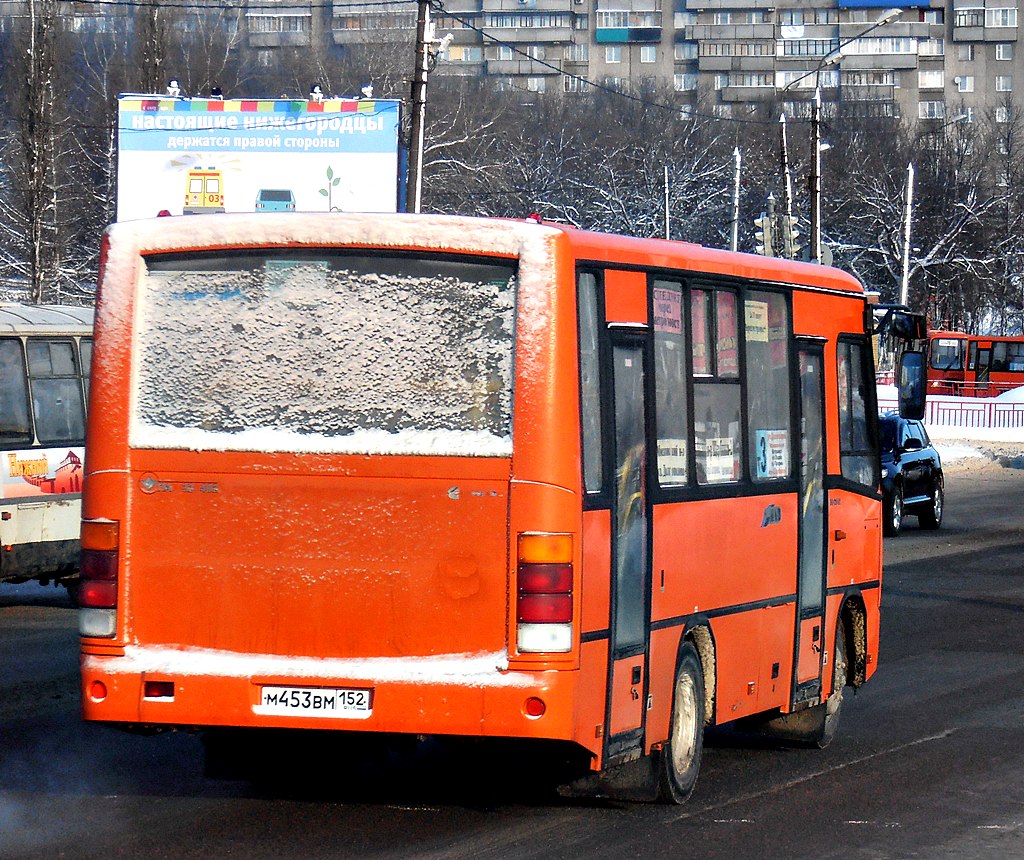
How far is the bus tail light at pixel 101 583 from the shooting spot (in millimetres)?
7031

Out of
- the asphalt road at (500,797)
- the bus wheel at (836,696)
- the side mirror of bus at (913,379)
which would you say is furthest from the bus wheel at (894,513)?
the bus wheel at (836,696)

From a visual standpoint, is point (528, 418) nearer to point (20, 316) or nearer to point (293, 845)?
point (293, 845)

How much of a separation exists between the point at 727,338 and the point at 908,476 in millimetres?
17281

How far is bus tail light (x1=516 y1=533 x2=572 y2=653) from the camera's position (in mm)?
6664

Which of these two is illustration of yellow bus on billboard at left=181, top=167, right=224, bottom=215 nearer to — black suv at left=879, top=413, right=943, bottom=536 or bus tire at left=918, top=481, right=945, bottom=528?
black suv at left=879, top=413, right=943, bottom=536

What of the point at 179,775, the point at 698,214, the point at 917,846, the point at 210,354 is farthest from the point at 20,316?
the point at 698,214

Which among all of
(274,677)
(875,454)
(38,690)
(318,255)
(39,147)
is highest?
(39,147)

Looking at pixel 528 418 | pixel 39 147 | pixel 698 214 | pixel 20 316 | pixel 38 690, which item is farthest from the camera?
pixel 698 214

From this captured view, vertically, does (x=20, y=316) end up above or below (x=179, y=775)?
above

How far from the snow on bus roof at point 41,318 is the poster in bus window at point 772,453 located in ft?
27.9

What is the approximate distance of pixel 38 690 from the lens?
35.9 ft

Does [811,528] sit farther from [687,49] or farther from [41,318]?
[687,49]

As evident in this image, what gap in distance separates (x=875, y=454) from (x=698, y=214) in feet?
254

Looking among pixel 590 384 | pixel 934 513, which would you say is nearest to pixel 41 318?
pixel 590 384
